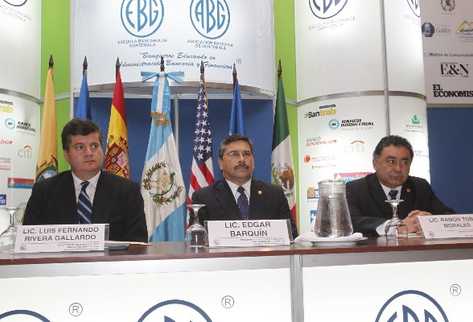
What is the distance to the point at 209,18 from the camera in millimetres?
4293

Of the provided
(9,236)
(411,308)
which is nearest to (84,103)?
(9,236)

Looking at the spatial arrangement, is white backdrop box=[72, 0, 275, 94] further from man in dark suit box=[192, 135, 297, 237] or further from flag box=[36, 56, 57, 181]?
man in dark suit box=[192, 135, 297, 237]

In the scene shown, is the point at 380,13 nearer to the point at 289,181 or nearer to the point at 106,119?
the point at 289,181

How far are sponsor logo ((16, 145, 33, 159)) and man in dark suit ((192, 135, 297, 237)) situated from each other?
177 centimetres

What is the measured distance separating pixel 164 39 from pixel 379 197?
7.46 ft

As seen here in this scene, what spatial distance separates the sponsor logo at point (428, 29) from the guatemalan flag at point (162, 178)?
9.16 feet

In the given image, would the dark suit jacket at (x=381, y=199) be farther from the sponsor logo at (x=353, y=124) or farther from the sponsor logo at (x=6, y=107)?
the sponsor logo at (x=6, y=107)

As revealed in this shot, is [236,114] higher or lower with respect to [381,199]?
higher

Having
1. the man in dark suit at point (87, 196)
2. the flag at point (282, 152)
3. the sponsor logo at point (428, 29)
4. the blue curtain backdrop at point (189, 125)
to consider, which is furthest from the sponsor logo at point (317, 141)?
the man in dark suit at point (87, 196)

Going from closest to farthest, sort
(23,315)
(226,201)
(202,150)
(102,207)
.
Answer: (23,315) < (102,207) < (226,201) < (202,150)

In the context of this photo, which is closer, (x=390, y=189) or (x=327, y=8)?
(x=390, y=189)

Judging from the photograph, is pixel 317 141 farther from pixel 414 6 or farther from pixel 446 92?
pixel 446 92

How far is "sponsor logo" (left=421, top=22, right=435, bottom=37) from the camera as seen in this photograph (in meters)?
5.46

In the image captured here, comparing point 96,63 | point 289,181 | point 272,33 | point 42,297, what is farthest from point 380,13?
point 42,297
